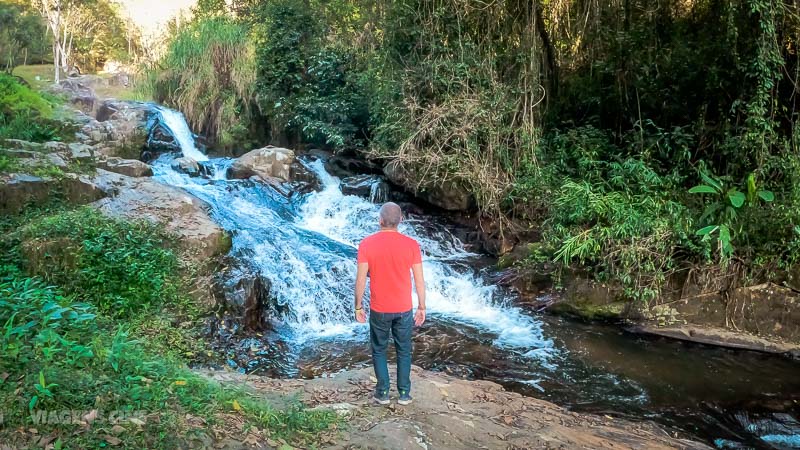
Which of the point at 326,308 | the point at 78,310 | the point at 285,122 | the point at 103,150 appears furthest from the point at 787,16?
the point at 103,150

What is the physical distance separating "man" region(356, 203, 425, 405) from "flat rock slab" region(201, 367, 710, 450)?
0.49 m

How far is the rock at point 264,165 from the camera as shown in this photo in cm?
1225

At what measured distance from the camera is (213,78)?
15.4 meters

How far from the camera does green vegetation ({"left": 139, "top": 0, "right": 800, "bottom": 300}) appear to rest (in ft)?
25.5

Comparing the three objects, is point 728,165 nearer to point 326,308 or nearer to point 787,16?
point 787,16

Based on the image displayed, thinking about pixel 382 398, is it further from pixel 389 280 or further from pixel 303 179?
pixel 303 179

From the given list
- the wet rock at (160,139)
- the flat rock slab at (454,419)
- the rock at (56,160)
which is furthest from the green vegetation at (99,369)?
the wet rock at (160,139)

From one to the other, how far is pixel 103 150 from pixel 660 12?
11.9 metres

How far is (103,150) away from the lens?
39.4 feet

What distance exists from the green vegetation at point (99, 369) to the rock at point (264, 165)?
19.7ft

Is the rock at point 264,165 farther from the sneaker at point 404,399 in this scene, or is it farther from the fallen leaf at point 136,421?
the fallen leaf at point 136,421

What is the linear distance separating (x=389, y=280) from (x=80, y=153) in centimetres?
741

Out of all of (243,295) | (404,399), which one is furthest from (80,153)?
(404,399)

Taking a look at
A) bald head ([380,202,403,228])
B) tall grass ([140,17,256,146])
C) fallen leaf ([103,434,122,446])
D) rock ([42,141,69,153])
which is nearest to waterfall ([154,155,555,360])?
rock ([42,141,69,153])
